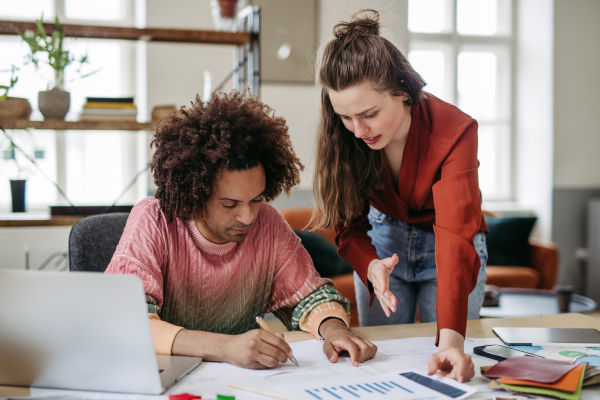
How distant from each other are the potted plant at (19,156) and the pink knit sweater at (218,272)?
1255 millimetres

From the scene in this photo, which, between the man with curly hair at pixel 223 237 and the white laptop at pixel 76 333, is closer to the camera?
the white laptop at pixel 76 333

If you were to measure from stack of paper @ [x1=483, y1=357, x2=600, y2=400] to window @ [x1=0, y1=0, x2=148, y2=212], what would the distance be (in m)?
3.17

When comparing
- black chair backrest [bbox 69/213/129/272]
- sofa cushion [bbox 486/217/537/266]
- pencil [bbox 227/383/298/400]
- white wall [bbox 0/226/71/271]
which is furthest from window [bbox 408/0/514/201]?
pencil [bbox 227/383/298/400]

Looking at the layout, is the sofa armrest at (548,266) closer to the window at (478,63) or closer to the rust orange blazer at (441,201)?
the window at (478,63)

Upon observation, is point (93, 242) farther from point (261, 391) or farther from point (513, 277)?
point (513, 277)

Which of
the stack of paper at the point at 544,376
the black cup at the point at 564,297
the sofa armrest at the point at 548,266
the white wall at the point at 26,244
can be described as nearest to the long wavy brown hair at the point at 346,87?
the stack of paper at the point at 544,376

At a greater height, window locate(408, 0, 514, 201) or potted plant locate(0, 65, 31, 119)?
window locate(408, 0, 514, 201)

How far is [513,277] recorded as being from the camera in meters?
3.47

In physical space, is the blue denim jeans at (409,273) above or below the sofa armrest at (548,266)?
above

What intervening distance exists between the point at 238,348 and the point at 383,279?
33 centimetres

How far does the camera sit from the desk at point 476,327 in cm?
118

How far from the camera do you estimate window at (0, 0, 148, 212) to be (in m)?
3.58

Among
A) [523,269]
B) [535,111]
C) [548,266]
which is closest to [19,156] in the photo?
[523,269]

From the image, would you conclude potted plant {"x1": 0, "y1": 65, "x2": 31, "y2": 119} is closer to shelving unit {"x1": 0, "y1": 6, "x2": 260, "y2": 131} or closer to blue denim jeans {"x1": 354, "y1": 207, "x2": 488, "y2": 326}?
shelving unit {"x1": 0, "y1": 6, "x2": 260, "y2": 131}
